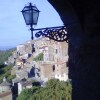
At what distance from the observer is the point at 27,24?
502 centimetres

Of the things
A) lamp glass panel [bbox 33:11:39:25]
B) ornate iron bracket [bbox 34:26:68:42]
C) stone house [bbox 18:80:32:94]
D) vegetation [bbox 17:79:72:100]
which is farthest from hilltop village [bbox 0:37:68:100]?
ornate iron bracket [bbox 34:26:68:42]

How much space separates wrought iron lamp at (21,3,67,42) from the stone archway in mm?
500

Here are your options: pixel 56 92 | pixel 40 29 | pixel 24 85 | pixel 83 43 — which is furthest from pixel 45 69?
pixel 83 43

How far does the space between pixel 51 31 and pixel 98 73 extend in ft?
4.39

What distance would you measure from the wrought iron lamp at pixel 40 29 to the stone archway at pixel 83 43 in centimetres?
50

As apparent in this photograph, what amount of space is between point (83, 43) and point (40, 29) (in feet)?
3.98

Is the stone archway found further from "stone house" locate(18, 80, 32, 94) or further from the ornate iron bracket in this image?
"stone house" locate(18, 80, 32, 94)

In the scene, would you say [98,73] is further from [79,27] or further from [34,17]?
[34,17]

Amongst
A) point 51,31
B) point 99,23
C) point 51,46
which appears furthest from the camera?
point 51,46

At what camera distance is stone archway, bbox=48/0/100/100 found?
305 centimetres

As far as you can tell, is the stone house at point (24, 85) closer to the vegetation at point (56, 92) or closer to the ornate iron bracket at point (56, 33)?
the vegetation at point (56, 92)

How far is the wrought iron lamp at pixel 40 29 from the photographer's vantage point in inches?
164

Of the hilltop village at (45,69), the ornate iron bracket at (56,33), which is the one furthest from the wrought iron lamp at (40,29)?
the hilltop village at (45,69)

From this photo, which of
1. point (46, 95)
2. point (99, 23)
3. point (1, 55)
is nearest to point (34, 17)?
point (99, 23)
